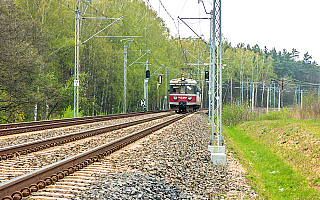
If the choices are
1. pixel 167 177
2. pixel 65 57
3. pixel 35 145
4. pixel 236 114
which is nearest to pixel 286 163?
pixel 167 177

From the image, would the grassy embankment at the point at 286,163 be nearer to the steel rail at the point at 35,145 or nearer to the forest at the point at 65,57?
the forest at the point at 65,57

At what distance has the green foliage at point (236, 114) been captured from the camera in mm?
30500

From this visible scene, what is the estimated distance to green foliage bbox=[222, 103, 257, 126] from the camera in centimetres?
3050

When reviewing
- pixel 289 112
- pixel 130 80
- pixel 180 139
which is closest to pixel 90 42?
pixel 130 80

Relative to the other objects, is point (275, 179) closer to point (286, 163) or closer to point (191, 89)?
point (286, 163)

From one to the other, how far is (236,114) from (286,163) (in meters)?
18.2

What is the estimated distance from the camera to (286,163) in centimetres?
1252

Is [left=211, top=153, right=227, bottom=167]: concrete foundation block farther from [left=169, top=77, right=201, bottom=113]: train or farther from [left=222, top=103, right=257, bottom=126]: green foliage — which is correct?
[left=169, top=77, right=201, bottom=113]: train

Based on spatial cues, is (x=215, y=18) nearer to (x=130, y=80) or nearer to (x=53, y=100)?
(x=53, y=100)

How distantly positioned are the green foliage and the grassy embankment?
11.5 metres

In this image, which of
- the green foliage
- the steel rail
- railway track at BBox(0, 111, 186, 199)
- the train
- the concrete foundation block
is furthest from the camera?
the train

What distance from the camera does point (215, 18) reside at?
11477mm

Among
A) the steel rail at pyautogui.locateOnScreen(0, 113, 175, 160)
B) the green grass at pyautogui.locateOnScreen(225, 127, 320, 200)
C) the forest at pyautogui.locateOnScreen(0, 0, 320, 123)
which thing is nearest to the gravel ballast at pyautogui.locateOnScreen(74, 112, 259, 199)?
the green grass at pyautogui.locateOnScreen(225, 127, 320, 200)

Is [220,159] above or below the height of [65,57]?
below
